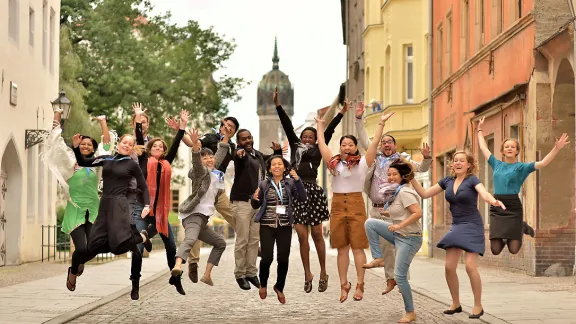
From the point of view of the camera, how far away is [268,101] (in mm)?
173000

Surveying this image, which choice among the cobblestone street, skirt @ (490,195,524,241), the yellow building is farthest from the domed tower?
skirt @ (490,195,524,241)

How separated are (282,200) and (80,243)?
2567 mm

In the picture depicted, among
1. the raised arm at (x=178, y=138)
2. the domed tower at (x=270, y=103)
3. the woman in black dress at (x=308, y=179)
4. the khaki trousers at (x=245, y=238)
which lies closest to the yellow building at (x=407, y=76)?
the khaki trousers at (x=245, y=238)

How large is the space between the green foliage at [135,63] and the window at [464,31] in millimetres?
15683

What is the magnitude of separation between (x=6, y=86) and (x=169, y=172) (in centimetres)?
1490

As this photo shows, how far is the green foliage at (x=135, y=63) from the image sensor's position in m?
47.9

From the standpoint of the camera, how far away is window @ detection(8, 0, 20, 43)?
30359 mm

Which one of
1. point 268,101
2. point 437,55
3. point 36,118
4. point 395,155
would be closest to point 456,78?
point 437,55

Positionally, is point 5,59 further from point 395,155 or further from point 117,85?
point 117,85

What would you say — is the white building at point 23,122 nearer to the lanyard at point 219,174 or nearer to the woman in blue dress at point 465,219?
the lanyard at point 219,174

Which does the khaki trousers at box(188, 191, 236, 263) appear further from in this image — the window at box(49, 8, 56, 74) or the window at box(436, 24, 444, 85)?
the window at box(436, 24, 444, 85)

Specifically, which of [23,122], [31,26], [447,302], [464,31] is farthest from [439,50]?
[447,302]

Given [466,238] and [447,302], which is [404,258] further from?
[447,302]

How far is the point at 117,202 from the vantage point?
14.2 meters
